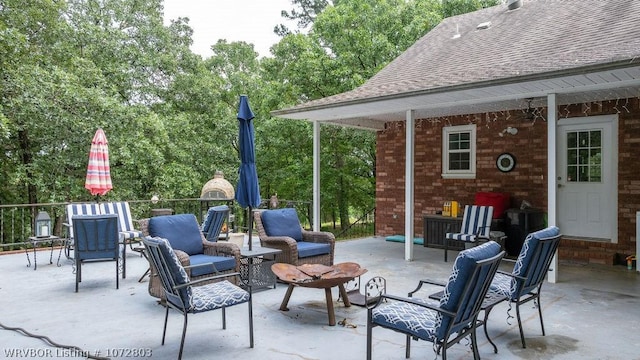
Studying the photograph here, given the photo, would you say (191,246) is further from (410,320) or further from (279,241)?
(410,320)

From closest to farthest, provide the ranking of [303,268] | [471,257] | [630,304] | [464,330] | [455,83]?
[471,257]
[464,330]
[303,268]
[630,304]
[455,83]

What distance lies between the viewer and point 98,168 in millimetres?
7543

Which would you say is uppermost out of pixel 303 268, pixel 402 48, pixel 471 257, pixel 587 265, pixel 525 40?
pixel 402 48

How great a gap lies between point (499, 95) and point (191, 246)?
4661 mm

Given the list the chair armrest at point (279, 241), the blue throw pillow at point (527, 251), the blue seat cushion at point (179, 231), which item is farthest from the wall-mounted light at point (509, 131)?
the blue seat cushion at point (179, 231)

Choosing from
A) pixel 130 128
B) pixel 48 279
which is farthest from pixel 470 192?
pixel 130 128

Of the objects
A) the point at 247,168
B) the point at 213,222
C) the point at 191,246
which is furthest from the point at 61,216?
the point at 247,168

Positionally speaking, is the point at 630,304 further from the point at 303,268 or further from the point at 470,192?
the point at 470,192

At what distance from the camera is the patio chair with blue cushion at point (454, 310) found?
272cm

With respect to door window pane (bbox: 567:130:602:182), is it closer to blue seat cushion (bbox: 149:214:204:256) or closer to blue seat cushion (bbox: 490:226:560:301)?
blue seat cushion (bbox: 490:226:560:301)

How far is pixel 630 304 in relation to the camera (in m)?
4.87

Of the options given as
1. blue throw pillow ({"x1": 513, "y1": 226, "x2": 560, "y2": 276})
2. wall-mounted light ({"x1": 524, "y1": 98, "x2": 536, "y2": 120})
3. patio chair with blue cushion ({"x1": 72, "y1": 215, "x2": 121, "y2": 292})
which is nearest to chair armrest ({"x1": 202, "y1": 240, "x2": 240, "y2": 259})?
patio chair with blue cushion ({"x1": 72, "y1": 215, "x2": 121, "y2": 292})

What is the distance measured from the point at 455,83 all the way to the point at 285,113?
128 inches

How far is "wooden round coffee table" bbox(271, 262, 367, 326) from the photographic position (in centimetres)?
403
